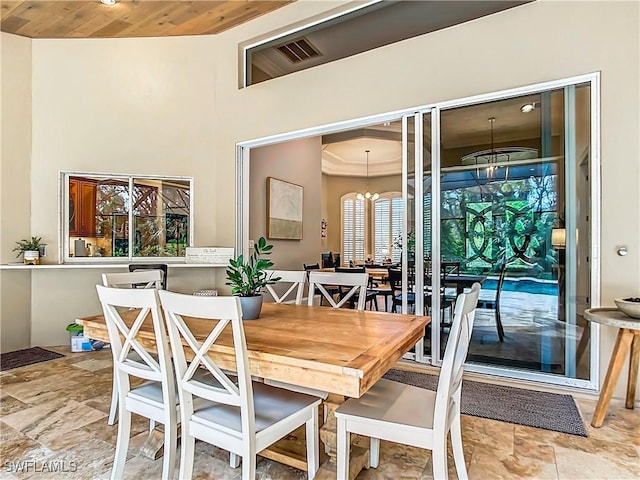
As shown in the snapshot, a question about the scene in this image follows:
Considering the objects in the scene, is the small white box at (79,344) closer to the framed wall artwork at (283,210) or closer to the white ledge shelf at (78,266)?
the white ledge shelf at (78,266)

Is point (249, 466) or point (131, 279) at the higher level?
point (131, 279)

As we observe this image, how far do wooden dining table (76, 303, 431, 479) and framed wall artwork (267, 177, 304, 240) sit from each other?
3736 millimetres

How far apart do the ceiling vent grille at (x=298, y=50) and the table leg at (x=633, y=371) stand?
419 cm

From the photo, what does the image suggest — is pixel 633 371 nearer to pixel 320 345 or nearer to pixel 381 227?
pixel 320 345

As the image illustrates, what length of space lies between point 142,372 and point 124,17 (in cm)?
423

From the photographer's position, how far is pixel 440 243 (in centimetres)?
358

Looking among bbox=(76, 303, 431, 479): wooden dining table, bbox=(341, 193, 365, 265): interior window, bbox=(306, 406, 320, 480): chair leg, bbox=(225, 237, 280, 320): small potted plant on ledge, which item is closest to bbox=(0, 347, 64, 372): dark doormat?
bbox=(76, 303, 431, 479): wooden dining table

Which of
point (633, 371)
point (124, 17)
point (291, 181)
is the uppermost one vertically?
point (124, 17)

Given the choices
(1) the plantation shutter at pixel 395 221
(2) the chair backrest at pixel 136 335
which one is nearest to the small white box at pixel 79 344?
(2) the chair backrest at pixel 136 335

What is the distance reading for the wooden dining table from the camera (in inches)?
56.7

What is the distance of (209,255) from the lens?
478 centimetres

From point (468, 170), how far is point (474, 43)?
3.59 feet

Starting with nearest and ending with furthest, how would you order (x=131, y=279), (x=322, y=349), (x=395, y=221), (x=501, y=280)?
(x=322, y=349) → (x=131, y=279) → (x=501, y=280) → (x=395, y=221)

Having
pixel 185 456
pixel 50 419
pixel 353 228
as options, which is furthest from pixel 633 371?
pixel 353 228
